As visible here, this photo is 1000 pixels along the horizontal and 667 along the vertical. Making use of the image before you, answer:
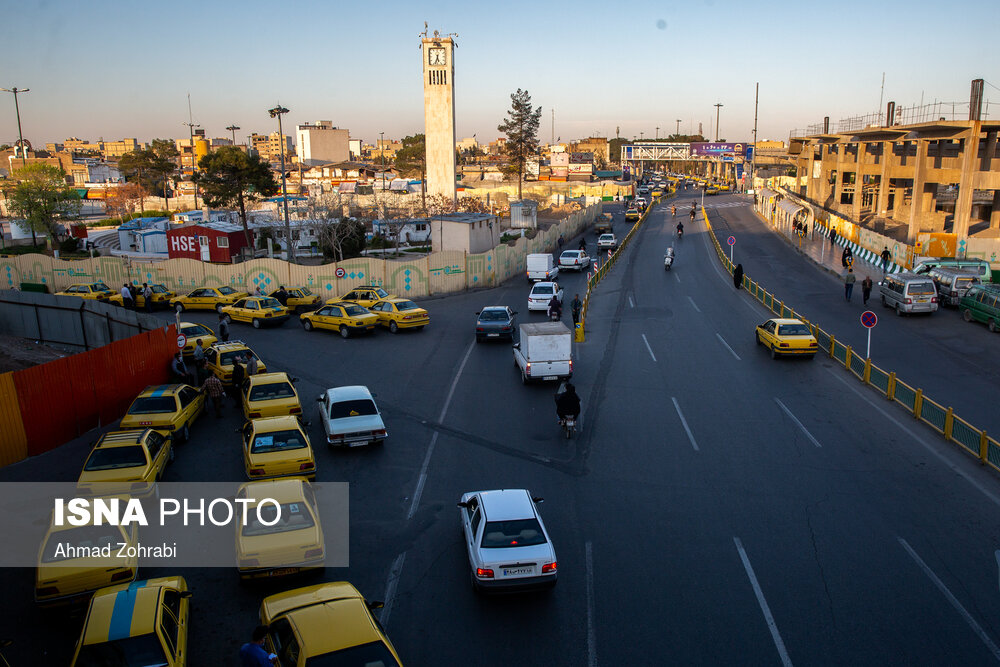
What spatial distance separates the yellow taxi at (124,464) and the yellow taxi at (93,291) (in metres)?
25.5

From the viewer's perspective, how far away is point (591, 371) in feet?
72.8

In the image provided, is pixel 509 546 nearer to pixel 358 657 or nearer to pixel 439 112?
pixel 358 657

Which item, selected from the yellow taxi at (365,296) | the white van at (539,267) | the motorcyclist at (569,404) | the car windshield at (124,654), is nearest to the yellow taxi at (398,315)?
the yellow taxi at (365,296)

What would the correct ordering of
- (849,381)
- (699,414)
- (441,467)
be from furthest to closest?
(849,381) < (699,414) < (441,467)

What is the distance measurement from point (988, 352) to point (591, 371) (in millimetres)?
13533

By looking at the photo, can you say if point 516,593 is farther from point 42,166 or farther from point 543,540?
point 42,166

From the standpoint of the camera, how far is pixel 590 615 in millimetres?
9312

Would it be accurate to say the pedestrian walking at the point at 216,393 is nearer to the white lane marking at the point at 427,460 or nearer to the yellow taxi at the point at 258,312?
the white lane marking at the point at 427,460

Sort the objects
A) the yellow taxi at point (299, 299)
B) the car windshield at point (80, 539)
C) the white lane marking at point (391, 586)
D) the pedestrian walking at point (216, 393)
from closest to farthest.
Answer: the white lane marking at point (391, 586)
the car windshield at point (80, 539)
the pedestrian walking at point (216, 393)
the yellow taxi at point (299, 299)

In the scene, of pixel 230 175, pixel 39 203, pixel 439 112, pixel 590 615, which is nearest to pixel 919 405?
pixel 590 615

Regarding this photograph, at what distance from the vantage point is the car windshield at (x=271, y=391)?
17188 mm

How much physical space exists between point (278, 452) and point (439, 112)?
78724 millimetres

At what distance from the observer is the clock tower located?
84500 mm

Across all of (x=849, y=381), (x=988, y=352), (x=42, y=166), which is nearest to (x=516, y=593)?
(x=849, y=381)
